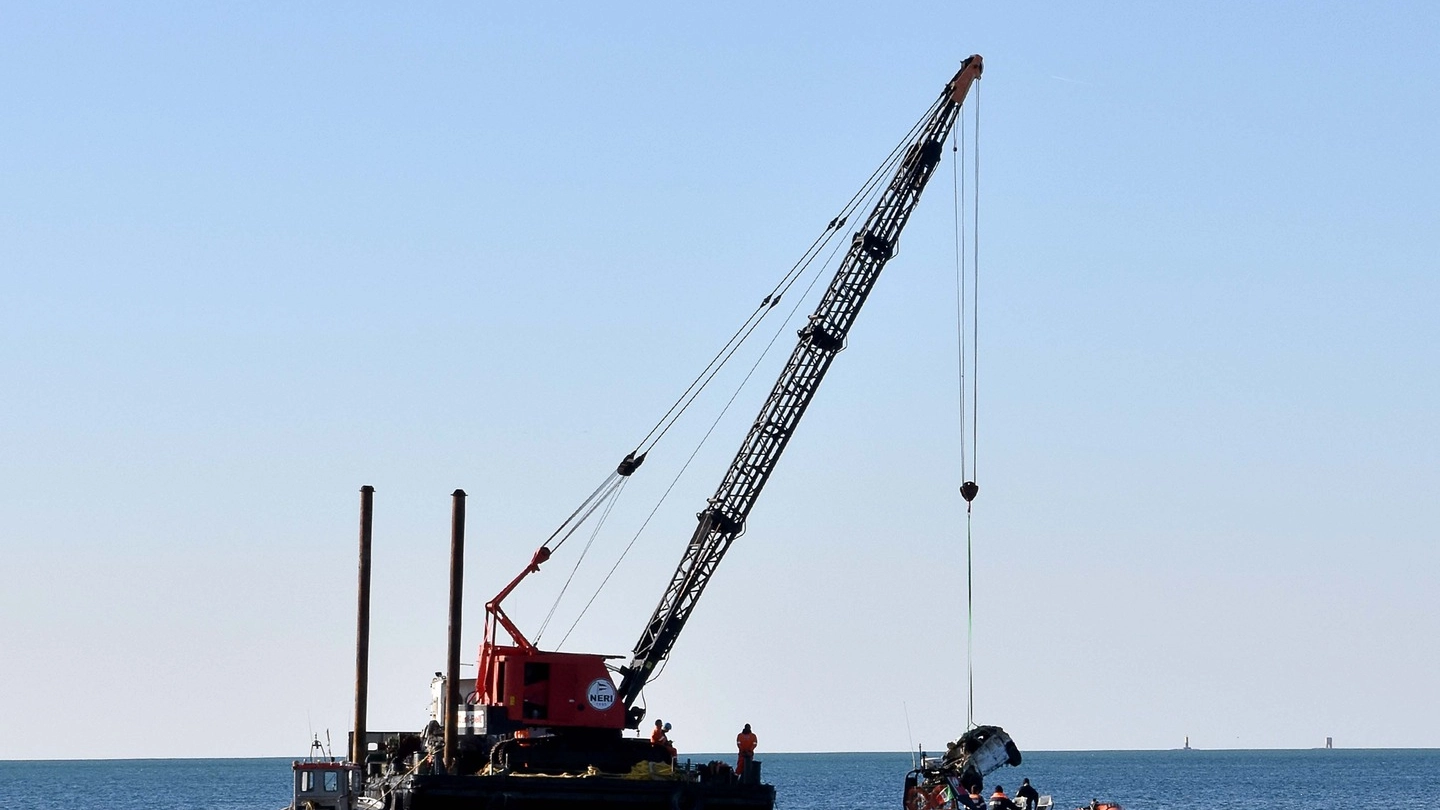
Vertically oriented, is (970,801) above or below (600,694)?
below

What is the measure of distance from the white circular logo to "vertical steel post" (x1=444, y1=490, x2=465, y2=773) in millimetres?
3898

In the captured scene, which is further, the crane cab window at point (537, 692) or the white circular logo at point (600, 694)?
the white circular logo at point (600, 694)

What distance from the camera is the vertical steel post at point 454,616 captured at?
193 ft

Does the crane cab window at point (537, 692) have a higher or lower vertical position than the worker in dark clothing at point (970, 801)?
higher

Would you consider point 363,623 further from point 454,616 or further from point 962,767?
point 962,767

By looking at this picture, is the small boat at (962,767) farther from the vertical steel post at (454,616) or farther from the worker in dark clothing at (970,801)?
the vertical steel post at (454,616)

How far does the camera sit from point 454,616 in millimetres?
59938

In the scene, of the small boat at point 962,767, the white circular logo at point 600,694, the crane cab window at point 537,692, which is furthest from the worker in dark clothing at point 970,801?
the crane cab window at point 537,692

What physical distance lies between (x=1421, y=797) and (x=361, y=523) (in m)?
110

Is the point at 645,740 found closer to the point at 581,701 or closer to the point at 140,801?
the point at 581,701

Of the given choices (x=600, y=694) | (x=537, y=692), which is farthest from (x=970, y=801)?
(x=537, y=692)

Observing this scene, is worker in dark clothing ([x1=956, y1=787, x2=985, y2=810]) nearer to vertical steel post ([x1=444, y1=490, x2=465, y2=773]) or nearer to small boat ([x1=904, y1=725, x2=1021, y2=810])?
small boat ([x1=904, y1=725, x2=1021, y2=810])

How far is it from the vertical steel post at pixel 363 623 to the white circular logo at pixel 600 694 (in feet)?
29.8

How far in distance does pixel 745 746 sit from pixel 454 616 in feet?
27.9
